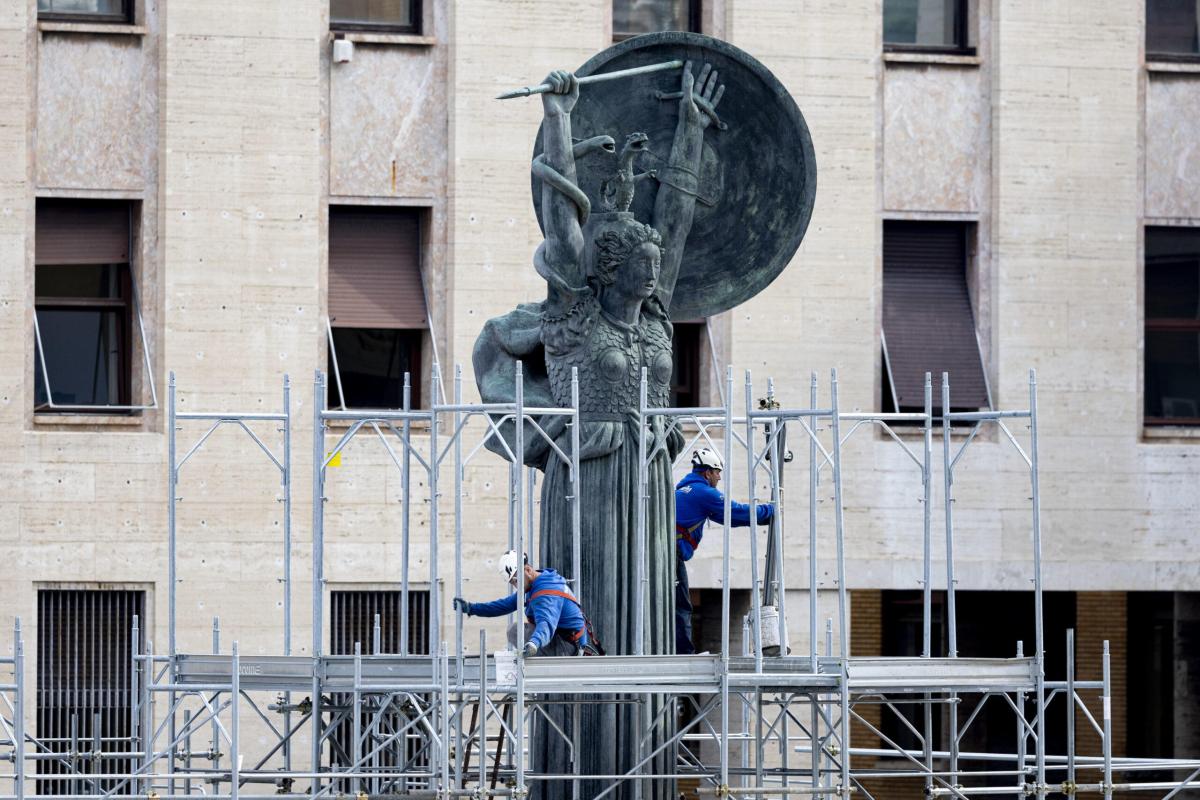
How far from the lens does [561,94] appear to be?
1972cm

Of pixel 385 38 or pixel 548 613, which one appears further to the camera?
pixel 385 38

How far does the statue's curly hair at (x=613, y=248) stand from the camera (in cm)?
1994

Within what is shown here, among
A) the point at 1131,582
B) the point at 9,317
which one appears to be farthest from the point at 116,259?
the point at 1131,582

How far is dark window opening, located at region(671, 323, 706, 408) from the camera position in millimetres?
33312

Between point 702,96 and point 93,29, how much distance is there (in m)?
12.6

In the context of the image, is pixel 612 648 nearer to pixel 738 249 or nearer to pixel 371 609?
pixel 738 249

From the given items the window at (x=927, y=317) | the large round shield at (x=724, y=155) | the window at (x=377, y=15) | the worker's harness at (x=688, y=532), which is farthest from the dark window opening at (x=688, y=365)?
the large round shield at (x=724, y=155)

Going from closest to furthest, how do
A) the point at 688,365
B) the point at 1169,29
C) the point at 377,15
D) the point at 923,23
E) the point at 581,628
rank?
the point at 581,628, the point at 377,15, the point at 688,365, the point at 923,23, the point at 1169,29

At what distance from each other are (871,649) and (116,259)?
377 inches

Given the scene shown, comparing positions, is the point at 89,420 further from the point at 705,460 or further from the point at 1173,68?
the point at 1173,68

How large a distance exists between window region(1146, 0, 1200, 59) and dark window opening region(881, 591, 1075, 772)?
6.50 meters

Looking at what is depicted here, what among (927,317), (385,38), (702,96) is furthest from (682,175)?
(927,317)

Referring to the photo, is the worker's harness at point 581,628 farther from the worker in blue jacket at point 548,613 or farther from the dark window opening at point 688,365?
the dark window opening at point 688,365

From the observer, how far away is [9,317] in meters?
31.3
